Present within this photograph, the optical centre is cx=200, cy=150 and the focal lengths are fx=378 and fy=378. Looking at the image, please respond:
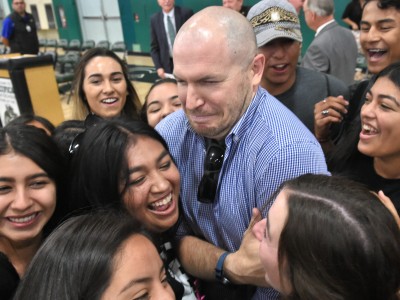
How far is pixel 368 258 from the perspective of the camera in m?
0.92

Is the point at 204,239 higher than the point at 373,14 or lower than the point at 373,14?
lower

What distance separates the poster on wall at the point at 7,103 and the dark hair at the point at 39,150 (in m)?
1.92

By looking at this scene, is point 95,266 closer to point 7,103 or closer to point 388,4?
point 388,4

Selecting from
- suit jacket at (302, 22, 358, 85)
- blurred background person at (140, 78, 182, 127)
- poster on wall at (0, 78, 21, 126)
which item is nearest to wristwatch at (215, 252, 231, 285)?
blurred background person at (140, 78, 182, 127)

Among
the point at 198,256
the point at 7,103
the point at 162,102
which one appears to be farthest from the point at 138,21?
the point at 198,256

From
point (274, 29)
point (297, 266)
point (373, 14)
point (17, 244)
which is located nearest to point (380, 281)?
point (297, 266)

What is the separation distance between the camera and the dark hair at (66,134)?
1832 millimetres

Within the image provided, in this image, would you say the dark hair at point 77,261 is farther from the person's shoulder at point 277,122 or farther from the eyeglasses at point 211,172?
the person's shoulder at point 277,122

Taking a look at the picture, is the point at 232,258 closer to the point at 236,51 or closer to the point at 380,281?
the point at 380,281

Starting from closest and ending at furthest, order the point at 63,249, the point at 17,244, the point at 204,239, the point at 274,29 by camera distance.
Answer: the point at 63,249, the point at 17,244, the point at 204,239, the point at 274,29

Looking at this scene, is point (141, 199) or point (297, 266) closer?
point (297, 266)

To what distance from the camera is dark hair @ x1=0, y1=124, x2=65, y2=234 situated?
153 centimetres

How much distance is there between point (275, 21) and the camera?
2078 millimetres

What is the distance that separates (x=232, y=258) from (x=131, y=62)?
10984mm
